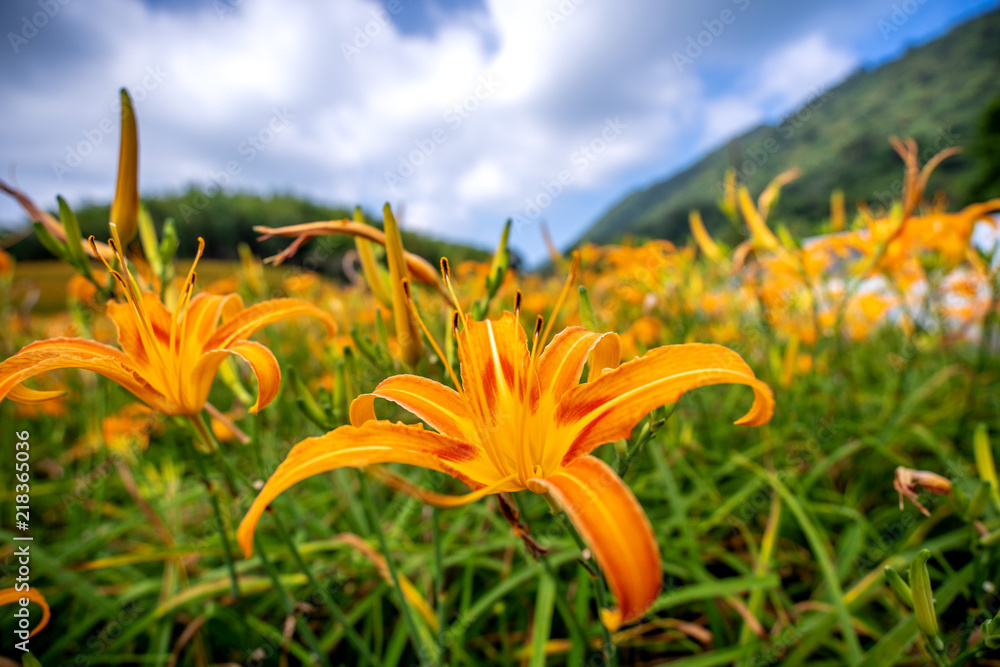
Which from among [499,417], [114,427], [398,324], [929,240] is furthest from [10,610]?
[929,240]

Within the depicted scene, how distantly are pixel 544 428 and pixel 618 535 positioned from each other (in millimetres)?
267

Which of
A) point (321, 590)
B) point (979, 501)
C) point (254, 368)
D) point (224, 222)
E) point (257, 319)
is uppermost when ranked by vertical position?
point (224, 222)

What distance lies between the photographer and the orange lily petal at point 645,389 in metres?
0.58

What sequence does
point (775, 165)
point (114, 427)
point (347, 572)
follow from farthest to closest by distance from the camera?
point (775, 165), point (114, 427), point (347, 572)

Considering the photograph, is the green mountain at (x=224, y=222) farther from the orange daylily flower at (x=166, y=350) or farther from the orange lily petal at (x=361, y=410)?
the orange lily petal at (x=361, y=410)

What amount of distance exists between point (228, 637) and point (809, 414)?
113 inches

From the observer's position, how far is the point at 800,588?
174 cm

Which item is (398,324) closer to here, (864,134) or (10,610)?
(10,610)

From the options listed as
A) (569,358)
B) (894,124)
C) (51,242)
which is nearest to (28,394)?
(51,242)

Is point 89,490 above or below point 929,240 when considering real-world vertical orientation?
above

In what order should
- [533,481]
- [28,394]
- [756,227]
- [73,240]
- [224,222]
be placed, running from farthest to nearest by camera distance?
[224,222] → [756,227] → [73,240] → [28,394] → [533,481]

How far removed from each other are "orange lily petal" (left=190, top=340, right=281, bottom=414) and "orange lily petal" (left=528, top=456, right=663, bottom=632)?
464mm

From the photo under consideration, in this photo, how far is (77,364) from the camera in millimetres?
760

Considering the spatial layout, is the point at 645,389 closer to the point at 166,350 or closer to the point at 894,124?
the point at 166,350
